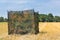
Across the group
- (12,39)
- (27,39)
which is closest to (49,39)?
(27,39)

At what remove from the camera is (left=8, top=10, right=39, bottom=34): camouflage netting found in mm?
21939

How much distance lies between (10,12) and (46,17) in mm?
43681

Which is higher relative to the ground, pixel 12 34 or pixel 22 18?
pixel 22 18

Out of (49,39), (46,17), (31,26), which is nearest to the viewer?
(49,39)

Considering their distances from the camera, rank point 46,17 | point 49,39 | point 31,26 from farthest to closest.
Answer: point 46,17
point 31,26
point 49,39

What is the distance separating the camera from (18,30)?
22.8 m

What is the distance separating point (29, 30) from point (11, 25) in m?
2.33

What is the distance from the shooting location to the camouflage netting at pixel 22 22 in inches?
864

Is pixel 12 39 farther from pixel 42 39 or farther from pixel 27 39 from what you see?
pixel 42 39

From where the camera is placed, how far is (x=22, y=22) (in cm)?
2231

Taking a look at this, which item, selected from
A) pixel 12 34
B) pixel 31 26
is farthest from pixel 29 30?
pixel 12 34

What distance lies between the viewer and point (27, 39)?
1891 centimetres

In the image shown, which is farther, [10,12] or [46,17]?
[46,17]

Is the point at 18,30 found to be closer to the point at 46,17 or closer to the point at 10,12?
the point at 10,12
